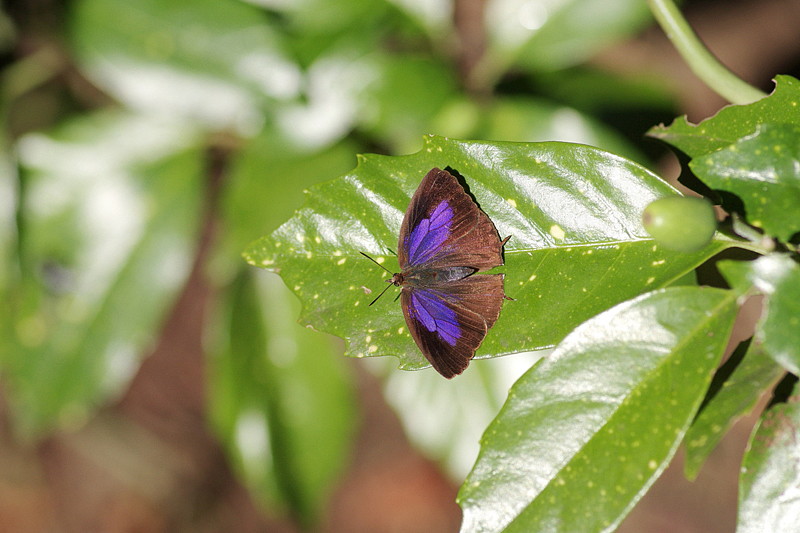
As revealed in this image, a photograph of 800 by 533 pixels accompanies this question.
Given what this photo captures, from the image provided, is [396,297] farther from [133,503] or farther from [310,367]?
[133,503]

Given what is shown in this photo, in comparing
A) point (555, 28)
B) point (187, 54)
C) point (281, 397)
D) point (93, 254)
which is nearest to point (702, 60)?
point (555, 28)

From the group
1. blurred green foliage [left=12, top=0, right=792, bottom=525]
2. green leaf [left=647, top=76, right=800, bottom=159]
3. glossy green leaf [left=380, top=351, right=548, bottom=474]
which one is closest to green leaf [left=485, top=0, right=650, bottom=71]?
blurred green foliage [left=12, top=0, right=792, bottom=525]

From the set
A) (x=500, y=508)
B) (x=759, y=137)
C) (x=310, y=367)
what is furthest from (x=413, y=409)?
(x=759, y=137)

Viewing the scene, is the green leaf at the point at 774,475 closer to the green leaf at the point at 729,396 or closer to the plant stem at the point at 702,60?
the green leaf at the point at 729,396

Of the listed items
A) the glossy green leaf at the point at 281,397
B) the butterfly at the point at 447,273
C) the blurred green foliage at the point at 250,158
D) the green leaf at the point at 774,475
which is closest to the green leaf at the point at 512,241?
the butterfly at the point at 447,273

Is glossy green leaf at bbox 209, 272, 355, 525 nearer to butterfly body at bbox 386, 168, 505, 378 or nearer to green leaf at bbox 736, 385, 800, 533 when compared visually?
butterfly body at bbox 386, 168, 505, 378
